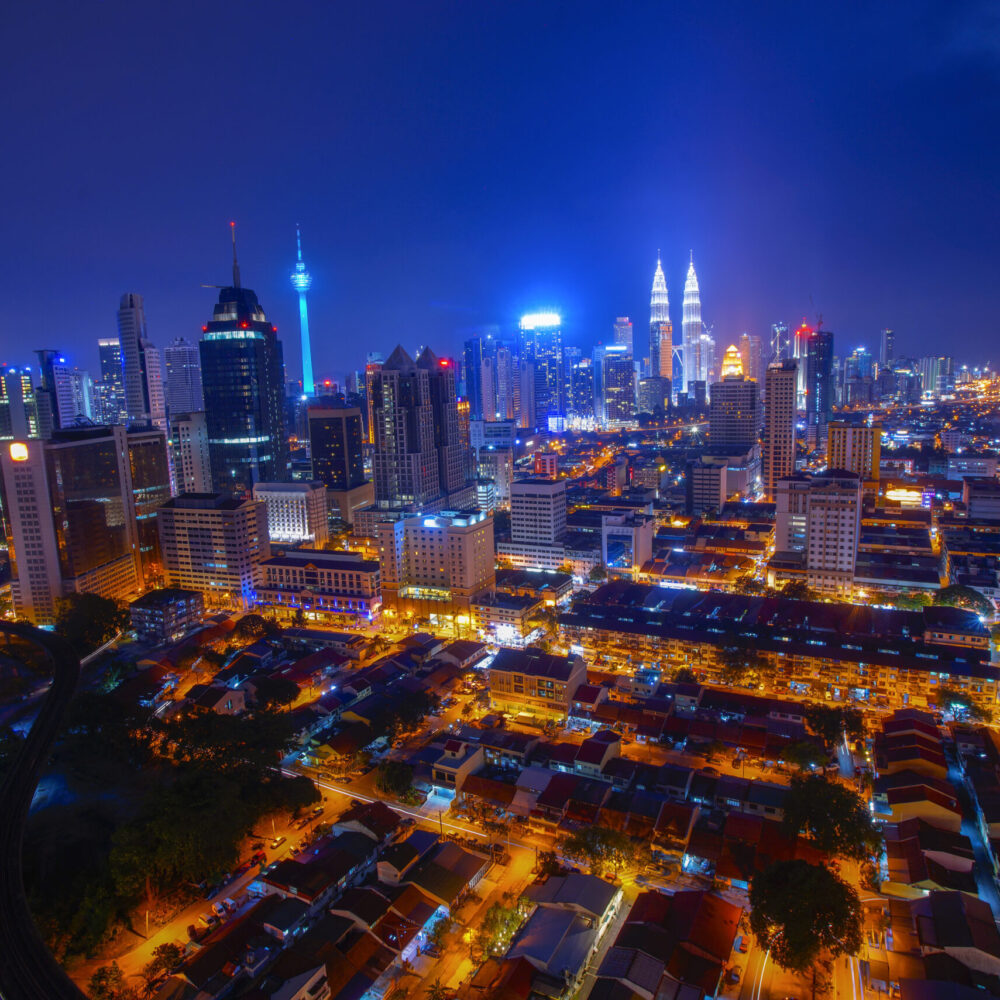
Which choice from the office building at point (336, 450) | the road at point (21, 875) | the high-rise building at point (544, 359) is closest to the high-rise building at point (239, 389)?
the office building at point (336, 450)

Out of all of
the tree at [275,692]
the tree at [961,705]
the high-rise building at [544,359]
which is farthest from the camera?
the high-rise building at [544,359]

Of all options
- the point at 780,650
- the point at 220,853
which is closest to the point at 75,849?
the point at 220,853

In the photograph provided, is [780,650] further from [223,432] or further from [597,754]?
[223,432]

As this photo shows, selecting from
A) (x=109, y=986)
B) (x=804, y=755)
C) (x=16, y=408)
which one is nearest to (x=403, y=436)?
(x=16, y=408)

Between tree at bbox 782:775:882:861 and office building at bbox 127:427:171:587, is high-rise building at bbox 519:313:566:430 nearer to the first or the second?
office building at bbox 127:427:171:587

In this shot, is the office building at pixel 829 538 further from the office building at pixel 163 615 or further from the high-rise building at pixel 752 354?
the high-rise building at pixel 752 354

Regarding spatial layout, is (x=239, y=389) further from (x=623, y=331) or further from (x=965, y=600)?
(x=623, y=331)

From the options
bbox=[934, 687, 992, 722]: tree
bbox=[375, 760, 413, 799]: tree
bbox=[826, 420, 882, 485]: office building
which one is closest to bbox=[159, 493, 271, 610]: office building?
bbox=[375, 760, 413, 799]: tree
